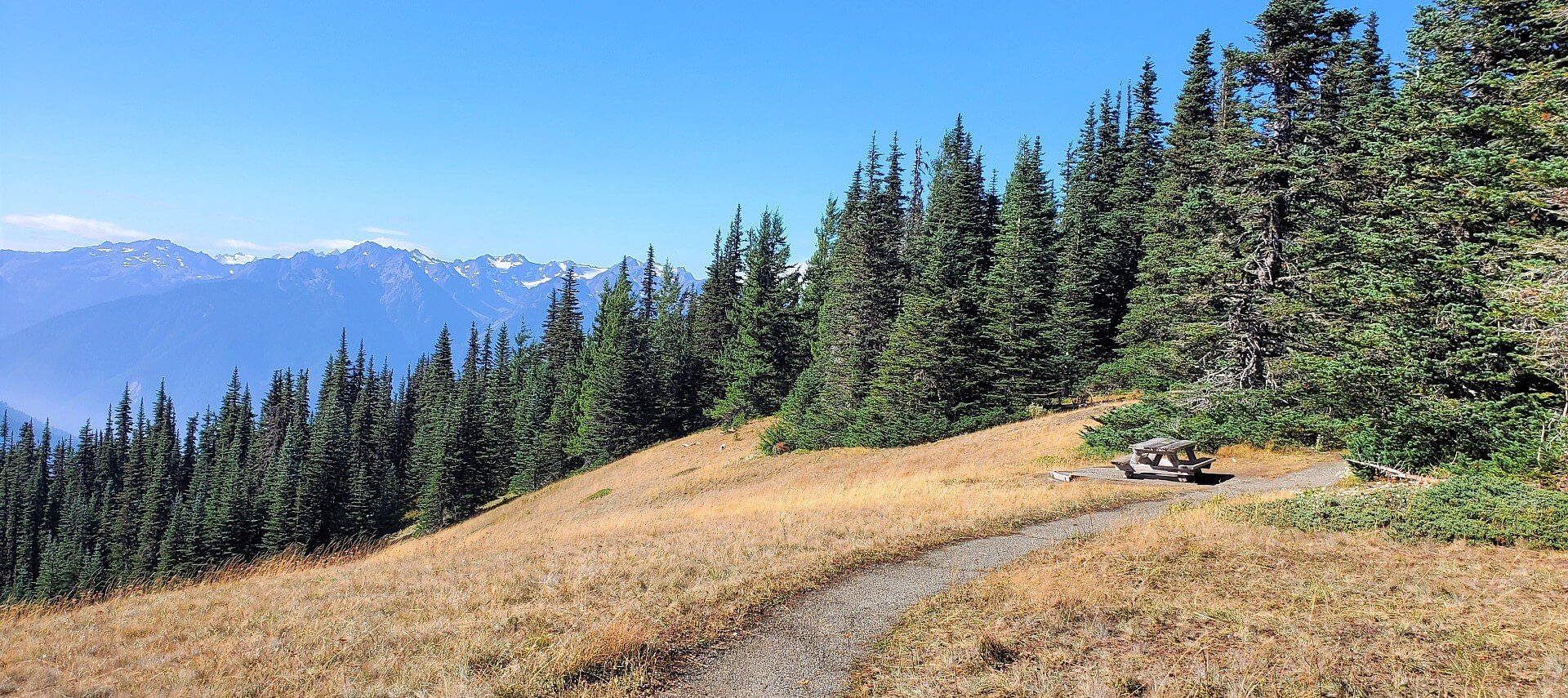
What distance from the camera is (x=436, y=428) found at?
238 feet

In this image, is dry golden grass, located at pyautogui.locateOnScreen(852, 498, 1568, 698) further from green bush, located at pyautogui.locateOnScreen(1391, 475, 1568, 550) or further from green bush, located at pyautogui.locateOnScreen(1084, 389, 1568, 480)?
green bush, located at pyautogui.locateOnScreen(1084, 389, 1568, 480)

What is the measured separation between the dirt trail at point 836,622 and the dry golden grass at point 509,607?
45cm

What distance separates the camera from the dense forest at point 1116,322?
14727mm

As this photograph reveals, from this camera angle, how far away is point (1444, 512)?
1095 cm

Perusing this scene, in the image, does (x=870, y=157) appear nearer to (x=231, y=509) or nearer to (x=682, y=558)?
(x=682, y=558)

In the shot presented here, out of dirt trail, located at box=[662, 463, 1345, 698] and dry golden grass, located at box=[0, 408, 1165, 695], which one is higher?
dirt trail, located at box=[662, 463, 1345, 698]

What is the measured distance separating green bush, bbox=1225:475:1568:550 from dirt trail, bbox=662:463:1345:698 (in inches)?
97.7

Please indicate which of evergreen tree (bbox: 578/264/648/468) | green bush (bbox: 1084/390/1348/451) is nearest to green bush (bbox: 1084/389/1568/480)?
green bush (bbox: 1084/390/1348/451)

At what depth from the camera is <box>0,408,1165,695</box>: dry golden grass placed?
6.87 metres

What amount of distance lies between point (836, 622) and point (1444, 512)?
10038 mm

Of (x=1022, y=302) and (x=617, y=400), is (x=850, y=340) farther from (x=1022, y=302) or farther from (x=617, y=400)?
(x=617, y=400)

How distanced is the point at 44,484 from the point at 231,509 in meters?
88.6

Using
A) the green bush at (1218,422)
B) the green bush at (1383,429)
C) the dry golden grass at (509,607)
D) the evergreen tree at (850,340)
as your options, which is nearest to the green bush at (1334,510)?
the green bush at (1383,429)

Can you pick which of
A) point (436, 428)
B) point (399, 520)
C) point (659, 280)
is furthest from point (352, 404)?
point (659, 280)
